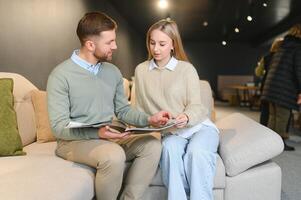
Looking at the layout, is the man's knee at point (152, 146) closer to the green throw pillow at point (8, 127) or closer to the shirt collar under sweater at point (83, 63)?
the shirt collar under sweater at point (83, 63)

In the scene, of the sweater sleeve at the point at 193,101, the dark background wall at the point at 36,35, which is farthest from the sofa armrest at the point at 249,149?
the dark background wall at the point at 36,35

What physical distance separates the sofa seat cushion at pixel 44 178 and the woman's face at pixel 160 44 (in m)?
0.77

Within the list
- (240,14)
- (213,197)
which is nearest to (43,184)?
(213,197)

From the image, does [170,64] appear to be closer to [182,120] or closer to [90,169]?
[182,120]

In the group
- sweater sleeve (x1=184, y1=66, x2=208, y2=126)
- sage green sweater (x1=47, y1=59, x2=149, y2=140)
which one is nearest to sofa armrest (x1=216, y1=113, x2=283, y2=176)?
sweater sleeve (x1=184, y1=66, x2=208, y2=126)

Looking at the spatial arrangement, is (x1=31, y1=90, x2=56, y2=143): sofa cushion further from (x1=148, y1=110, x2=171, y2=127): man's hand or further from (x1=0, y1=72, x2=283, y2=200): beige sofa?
(x1=148, y1=110, x2=171, y2=127): man's hand

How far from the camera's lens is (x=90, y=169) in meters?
1.62

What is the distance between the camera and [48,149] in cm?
198

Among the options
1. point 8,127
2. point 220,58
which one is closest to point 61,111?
point 8,127

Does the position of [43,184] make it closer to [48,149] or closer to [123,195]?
[123,195]

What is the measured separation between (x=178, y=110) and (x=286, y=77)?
2.04 m

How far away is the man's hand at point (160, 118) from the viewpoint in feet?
5.68

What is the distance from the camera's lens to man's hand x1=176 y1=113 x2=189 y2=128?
5.82ft

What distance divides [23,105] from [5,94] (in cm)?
29
